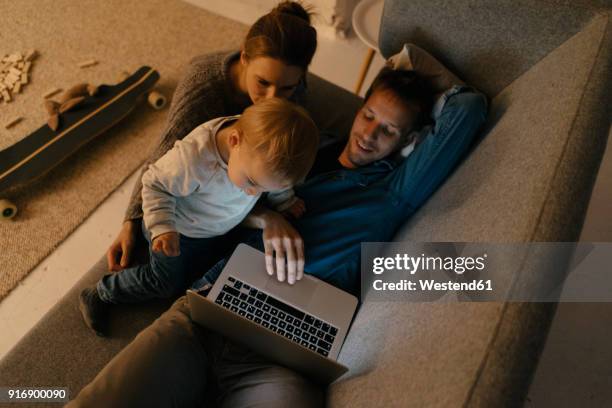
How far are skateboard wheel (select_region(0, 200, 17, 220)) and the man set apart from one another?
2.85 ft

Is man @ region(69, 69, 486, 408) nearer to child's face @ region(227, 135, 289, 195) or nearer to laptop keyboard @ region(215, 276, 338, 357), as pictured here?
laptop keyboard @ region(215, 276, 338, 357)

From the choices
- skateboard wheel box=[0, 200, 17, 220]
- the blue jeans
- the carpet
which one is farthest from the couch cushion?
skateboard wheel box=[0, 200, 17, 220]

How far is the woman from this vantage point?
981mm

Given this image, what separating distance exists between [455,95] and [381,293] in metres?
0.53

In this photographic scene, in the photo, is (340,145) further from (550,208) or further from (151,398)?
(151,398)

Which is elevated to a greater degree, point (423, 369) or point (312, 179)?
point (312, 179)

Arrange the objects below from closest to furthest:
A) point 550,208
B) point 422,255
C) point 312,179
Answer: point 550,208 < point 422,255 < point 312,179

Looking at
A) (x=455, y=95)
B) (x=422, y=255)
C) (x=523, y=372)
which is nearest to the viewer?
(x=523, y=372)

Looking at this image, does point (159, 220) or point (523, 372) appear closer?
point (523, 372)

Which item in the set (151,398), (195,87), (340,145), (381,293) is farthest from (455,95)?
(151,398)

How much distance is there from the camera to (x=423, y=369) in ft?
1.93

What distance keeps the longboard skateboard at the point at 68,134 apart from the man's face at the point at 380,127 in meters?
1.00

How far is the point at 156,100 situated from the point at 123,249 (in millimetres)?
893

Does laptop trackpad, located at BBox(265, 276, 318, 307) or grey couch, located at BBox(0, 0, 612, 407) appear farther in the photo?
laptop trackpad, located at BBox(265, 276, 318, 307)
